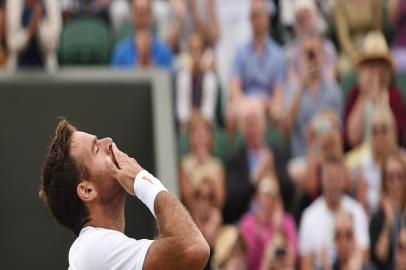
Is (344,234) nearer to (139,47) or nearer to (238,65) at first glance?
(238,65)

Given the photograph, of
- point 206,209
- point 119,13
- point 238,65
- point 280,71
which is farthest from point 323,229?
point 119,13

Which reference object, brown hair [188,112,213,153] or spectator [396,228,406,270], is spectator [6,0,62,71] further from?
spectator [396,228,406,270]

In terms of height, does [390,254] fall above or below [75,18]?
below

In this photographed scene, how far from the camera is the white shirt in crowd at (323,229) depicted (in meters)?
9.13

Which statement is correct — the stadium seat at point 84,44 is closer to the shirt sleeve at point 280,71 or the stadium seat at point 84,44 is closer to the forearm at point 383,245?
the shirt sleeve at point 280,71

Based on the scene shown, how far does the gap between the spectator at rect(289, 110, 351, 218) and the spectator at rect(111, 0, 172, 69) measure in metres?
1.77

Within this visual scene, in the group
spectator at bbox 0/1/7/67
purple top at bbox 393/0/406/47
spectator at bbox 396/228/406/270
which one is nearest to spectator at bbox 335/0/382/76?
purple top at bbox 393/0/406/47

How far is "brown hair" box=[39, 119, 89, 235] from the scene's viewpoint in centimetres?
443

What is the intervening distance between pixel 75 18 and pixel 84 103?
194 centimetres

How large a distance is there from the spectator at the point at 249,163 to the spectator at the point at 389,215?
82 cm

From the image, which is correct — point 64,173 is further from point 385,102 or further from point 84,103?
point 385,102

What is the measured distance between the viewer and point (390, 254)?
357 inches

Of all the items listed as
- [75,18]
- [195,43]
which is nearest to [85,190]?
[195,43]

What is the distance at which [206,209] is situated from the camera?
9.28m
